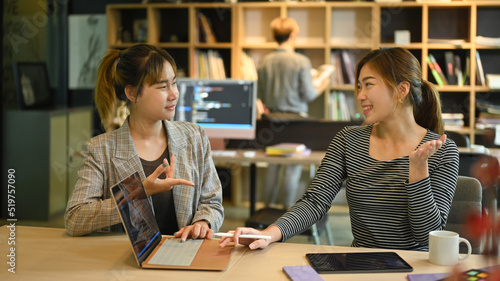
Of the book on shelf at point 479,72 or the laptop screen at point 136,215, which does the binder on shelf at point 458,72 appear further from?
the laptop screen at point 136,215

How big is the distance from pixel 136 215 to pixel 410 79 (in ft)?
3.21

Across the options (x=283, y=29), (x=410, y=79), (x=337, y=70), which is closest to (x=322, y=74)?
(x=337, y=70)

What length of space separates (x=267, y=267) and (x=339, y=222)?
356cm

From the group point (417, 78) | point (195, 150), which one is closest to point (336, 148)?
point (417, 78)

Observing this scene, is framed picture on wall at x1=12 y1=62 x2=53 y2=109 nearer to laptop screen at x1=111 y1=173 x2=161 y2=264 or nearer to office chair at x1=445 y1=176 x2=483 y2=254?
laptop screen at x1=111 y1=173 x2=161 y2=264

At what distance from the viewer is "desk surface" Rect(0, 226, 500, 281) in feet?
4.50

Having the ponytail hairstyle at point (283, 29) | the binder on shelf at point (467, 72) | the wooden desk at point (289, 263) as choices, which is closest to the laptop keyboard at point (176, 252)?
the wooden desk at point (289, 263)

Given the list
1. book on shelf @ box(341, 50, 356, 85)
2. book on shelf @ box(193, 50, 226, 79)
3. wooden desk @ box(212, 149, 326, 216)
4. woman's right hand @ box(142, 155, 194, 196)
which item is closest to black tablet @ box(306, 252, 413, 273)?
woman's right hand @ box(142, 155, 194, 196)

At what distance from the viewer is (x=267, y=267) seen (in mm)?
1437

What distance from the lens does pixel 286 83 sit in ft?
16.1

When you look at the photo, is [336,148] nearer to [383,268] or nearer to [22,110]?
[383,268]

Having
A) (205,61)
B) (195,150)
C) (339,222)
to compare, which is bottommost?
(339,222)

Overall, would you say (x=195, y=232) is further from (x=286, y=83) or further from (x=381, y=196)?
(x=286, y=83)

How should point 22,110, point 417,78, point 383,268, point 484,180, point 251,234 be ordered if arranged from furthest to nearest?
point 22,110 → point 417,78 → point 251,234 → point 383,268 → point 484,180
